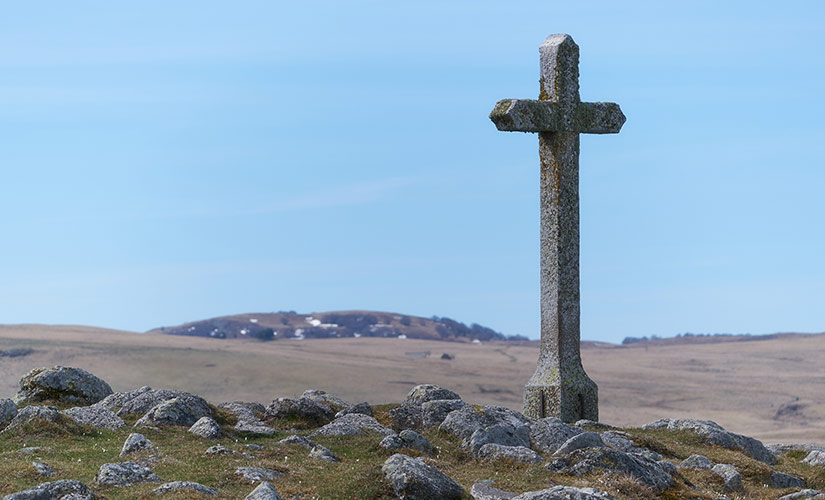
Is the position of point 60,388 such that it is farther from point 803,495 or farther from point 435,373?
point 435,373

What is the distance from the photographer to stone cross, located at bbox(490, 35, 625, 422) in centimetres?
2225

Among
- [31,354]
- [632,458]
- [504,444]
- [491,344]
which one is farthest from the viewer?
[491,344]

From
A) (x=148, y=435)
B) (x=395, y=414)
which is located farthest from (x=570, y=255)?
(x=148, y=435)

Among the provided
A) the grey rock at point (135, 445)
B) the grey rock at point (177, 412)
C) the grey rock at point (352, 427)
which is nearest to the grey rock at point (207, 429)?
the grey rock at point (177, 412)

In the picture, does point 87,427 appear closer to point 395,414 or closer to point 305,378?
point 395,414

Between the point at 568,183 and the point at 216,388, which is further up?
the point at 568,183

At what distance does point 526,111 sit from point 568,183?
197 centimetres

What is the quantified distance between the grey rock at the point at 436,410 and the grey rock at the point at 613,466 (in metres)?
4.34

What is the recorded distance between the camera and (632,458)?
1519 cm

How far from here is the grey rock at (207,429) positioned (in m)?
18.1

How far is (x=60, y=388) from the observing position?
76.5 feet

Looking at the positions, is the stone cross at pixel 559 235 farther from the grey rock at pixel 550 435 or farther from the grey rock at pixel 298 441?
the grey rock at pixel 298 441

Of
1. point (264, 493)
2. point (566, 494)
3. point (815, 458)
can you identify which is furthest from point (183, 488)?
point (815, 458)

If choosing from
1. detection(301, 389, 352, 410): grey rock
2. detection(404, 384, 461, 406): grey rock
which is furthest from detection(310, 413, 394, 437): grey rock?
detection(404, 384, 461, 406): grey rock
